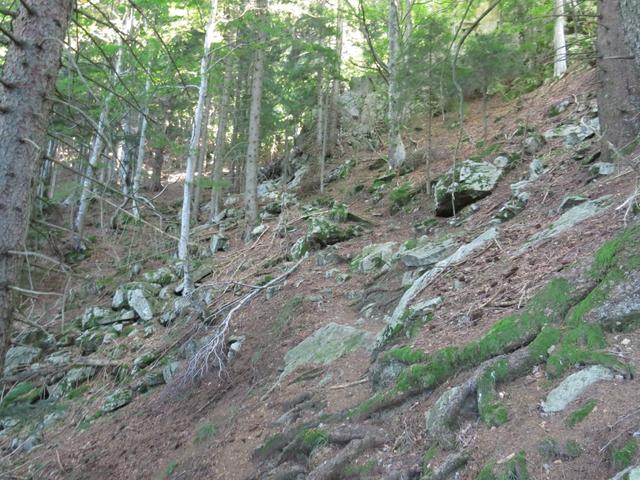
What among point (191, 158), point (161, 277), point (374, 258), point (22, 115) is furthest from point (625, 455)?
point (161, 277)

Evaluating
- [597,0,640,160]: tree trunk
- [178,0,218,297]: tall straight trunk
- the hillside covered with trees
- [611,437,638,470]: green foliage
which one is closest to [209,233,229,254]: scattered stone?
the hillside covered with trees

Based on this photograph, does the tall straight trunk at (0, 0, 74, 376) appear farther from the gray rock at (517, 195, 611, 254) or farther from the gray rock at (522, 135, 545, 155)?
the gray rock at (522, 135, 545, 155)

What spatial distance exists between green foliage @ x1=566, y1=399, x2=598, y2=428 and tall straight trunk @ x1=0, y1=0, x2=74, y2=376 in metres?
3.56

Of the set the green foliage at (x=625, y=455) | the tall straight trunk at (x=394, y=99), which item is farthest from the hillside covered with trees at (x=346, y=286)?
the tall straight trunk at (x=394, y=99)

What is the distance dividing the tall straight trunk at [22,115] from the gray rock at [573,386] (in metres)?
3.53

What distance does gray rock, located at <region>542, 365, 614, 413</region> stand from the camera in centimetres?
301

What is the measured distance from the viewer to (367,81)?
22875 millimetres

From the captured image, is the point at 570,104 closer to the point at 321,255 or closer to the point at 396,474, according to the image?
the point at 321,255

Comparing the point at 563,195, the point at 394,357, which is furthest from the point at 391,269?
the point at 394,357

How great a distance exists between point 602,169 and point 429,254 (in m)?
2.70

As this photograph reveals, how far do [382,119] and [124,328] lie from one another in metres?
14.1

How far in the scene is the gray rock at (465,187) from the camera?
9656 mm

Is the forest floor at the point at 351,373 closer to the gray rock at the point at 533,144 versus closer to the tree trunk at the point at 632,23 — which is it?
the gray rock at the point at 533,144

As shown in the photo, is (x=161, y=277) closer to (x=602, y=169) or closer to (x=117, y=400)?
(x=117, y=400)
